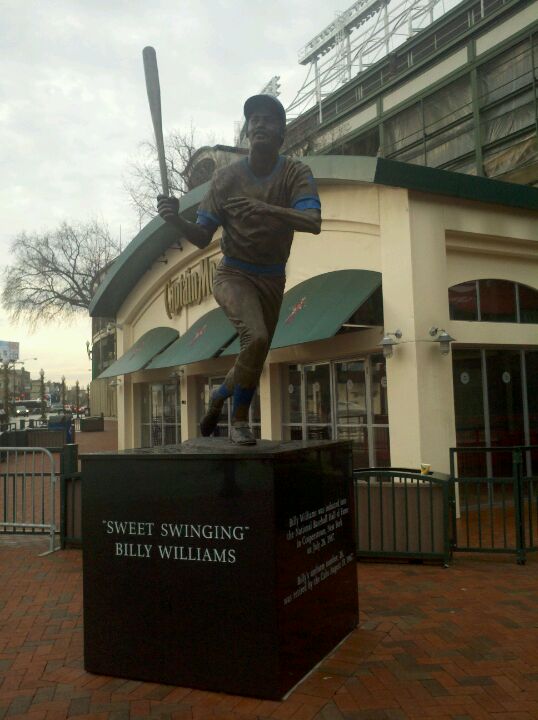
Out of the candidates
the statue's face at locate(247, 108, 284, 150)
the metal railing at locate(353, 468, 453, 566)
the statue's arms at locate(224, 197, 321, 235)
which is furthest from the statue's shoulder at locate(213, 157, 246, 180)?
the metal railing at locate(353, 468, 453, 566)

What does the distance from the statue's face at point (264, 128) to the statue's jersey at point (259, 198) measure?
220mm

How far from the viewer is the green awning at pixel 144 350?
17375 mm

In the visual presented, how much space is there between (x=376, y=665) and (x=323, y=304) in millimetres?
7573

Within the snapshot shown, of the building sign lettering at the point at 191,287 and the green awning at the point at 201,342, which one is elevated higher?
the building sign lettering at the point at 191,287

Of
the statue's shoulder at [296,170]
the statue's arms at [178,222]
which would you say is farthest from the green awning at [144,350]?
the statue's shoulder at [296,170]

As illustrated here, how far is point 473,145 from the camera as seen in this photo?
1900 cm

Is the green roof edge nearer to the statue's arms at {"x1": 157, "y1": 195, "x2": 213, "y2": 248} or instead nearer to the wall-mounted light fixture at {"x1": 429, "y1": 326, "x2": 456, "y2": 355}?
the wall-mounted light fixture at {"x1": 429, "y1": 326, "x2": 456, "y2": 355}

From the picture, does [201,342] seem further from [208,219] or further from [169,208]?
[169,208]

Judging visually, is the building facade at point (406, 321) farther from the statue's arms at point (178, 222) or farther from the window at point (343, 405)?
the statue's arms at point (178, 222)

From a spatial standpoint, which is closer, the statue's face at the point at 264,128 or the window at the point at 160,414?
the statue's face at the point at 264,128

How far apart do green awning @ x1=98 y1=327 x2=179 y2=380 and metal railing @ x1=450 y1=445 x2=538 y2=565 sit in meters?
8.77

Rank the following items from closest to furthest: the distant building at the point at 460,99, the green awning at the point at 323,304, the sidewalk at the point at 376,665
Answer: the sidewalk at the point at 376,665 < the green awning at the point at 323,304 < the distant building at the point at 460,99

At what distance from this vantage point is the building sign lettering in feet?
52.4

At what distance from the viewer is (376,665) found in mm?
4297
